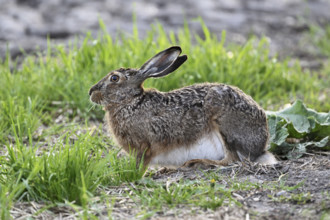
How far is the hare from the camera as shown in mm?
4758

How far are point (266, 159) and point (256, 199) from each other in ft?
3.07

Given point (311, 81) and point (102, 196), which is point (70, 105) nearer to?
point (102, 196)

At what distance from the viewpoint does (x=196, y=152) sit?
4836 millimetres

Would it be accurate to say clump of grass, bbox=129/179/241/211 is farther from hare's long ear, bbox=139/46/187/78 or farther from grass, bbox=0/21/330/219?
hare's long ear, bbox=139/46/187/78

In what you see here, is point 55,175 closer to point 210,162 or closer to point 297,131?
point 210,162

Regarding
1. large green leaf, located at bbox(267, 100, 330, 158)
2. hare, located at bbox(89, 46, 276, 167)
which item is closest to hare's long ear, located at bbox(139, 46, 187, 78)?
hare, located at bbox(89, 46, 276, 167)

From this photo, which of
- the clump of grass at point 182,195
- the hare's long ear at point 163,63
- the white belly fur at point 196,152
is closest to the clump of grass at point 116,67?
the hare's long ear at point 163,63

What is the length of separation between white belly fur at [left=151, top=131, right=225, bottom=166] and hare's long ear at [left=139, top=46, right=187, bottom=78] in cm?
66

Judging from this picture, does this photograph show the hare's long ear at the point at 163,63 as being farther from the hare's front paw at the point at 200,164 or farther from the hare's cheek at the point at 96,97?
the hare's front paw at the point at 200,164

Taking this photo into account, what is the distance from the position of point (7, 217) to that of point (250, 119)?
2.20 m

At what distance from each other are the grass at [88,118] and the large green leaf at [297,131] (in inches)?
34.7

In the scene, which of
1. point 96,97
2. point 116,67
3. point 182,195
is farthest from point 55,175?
point 116,67

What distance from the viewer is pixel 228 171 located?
4.63m

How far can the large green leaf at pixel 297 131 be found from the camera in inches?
206
